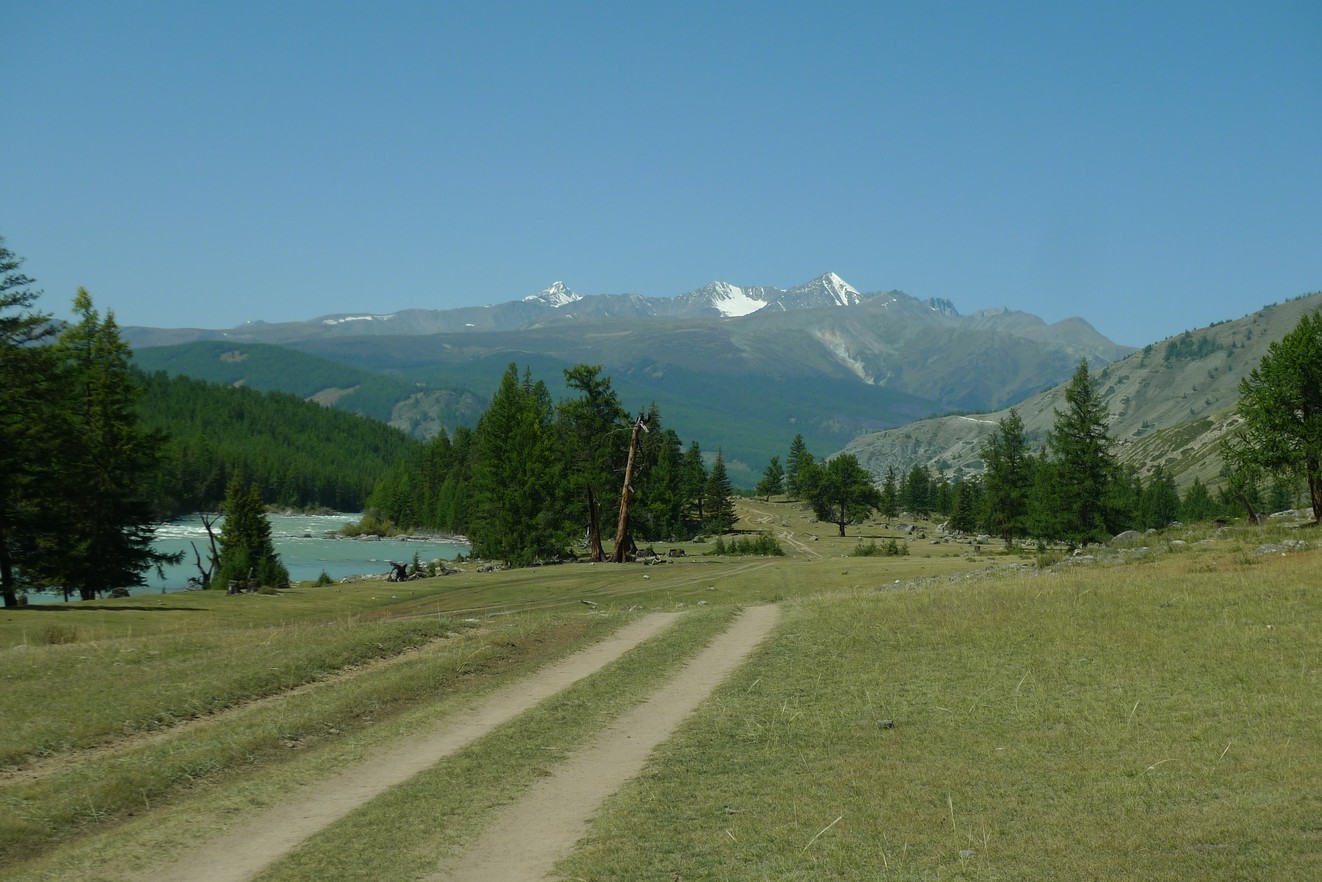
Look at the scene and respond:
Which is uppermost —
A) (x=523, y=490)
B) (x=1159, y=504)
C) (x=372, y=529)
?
(x=523, y=490)

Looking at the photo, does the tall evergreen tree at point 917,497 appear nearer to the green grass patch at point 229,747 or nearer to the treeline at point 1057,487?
the treeline at point 1057,487

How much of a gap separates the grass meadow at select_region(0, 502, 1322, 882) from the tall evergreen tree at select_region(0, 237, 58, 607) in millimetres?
16271

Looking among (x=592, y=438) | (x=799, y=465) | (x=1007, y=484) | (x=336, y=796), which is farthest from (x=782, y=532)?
(x=336, y=796)

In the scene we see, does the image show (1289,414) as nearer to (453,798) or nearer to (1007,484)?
(1007,484)

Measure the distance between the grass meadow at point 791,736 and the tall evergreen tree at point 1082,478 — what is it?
40588mm

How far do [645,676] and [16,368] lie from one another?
31.6 meters

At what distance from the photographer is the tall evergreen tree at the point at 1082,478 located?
66750 mm

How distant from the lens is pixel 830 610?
27.8 m

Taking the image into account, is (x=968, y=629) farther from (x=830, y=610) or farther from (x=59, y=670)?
(x=59, y=670)

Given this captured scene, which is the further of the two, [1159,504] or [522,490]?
[1159,504]

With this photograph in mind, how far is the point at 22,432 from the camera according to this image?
4150 centimetres

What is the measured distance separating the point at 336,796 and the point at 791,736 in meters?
6.02

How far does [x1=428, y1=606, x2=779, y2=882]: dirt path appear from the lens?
9.29m

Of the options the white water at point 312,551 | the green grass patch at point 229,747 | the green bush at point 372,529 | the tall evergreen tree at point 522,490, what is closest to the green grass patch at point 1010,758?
the green grass patch at point 229,747
